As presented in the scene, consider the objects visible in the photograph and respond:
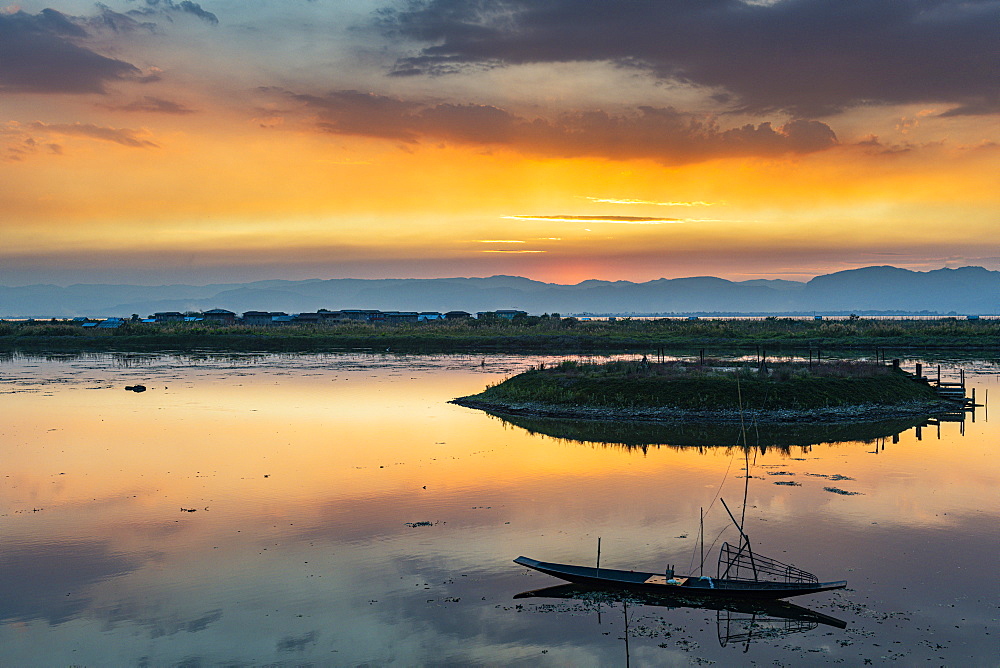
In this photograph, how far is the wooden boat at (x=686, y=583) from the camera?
52.8ft

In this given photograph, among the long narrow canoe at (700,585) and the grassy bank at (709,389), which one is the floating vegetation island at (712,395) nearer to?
the grassy bank at (709,389)

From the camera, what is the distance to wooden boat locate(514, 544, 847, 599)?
16094mm

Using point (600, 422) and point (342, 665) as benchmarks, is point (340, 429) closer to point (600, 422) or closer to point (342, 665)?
point (600, 422)

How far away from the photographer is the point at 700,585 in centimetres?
1612

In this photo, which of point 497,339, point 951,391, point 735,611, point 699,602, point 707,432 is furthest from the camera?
point 497,339

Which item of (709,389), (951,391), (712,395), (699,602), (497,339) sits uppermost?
(497,339)

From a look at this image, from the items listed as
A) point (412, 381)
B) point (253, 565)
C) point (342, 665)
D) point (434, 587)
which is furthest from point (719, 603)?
point (412, 381)

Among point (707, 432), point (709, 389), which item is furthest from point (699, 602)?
point (709, 389)

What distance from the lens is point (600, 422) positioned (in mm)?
42656

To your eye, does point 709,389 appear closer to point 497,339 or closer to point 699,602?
point 699,602

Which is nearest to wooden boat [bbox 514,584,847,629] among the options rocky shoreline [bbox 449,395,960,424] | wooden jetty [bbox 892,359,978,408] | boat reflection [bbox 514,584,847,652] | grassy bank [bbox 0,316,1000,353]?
boat reflection [bbox 514,584,847,652]

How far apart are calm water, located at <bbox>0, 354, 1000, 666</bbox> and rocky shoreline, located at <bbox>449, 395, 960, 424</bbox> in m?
3.24

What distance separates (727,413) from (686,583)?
2755cm

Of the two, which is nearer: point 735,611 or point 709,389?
point 735,611
